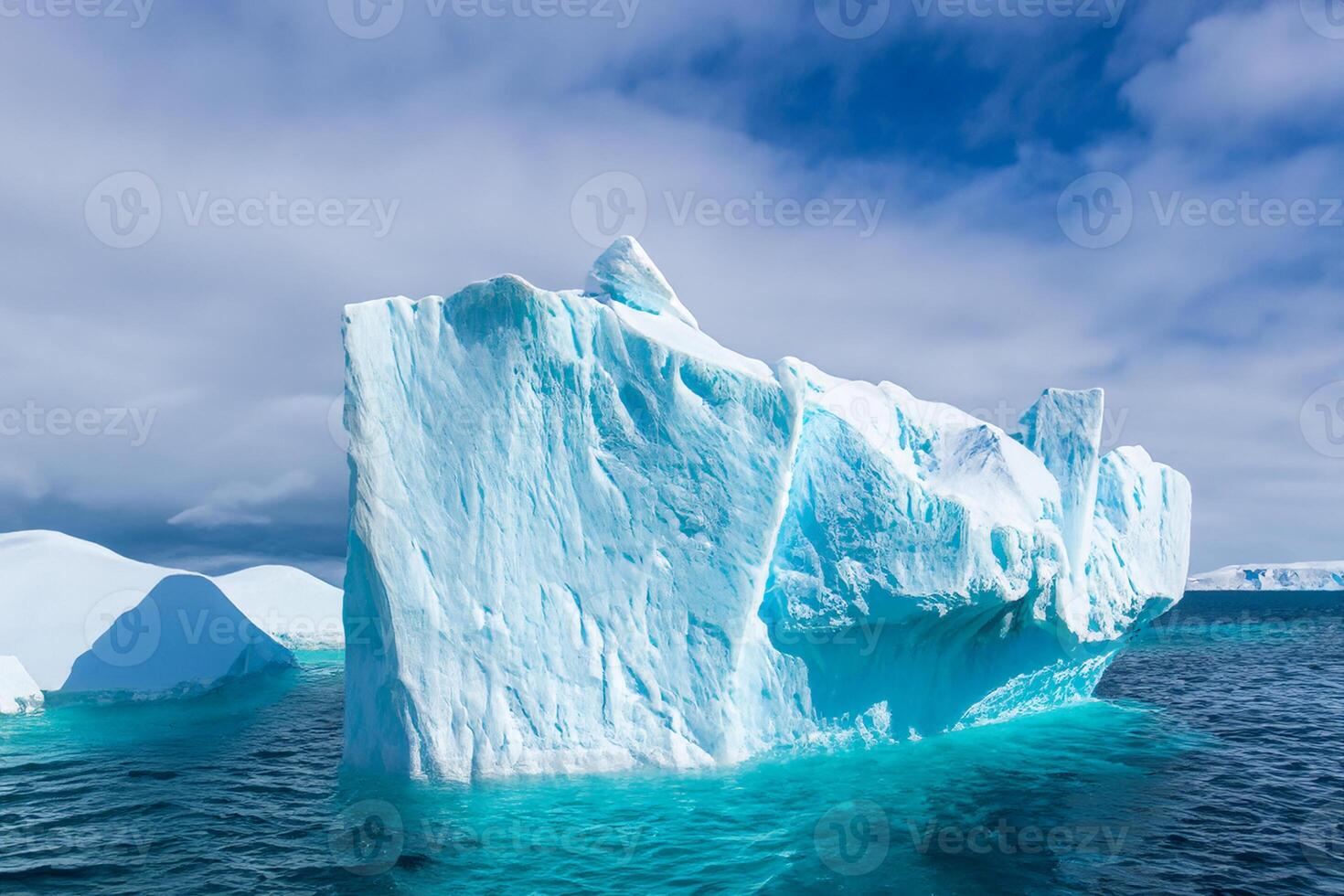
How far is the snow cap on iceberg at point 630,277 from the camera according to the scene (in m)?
13.5

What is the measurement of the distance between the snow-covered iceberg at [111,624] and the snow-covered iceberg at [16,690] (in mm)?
570

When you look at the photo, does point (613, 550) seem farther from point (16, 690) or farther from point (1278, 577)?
point (1278, 577)

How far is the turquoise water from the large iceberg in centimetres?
85

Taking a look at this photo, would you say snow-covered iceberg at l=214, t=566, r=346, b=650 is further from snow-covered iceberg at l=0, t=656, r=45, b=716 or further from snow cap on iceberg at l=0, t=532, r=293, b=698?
snow-covered iceberg at l=0, t=656, r=45, b=716

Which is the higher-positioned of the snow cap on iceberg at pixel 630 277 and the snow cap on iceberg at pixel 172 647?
the snow cap on iceberg at pixel 630 277

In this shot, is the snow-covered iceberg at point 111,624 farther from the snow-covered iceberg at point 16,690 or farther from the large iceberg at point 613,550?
the large iceberg at point 613,550

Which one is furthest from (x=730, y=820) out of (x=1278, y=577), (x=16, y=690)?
(x=1278, y=577)

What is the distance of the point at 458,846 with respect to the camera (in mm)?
8133

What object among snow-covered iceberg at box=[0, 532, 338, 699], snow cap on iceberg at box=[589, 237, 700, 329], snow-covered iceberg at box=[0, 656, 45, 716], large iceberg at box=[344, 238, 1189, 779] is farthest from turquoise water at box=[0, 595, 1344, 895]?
snow cap on iceberg at box=[589, 237, 700, 329]

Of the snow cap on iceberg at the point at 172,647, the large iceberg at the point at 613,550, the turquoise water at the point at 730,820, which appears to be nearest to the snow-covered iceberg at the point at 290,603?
the snow cap on iceberg at the point at 172,647

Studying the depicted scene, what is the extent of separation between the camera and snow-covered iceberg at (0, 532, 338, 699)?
791 inches

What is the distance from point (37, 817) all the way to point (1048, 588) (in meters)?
15.3

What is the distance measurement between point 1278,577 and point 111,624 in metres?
160

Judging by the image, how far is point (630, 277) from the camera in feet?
44.6
